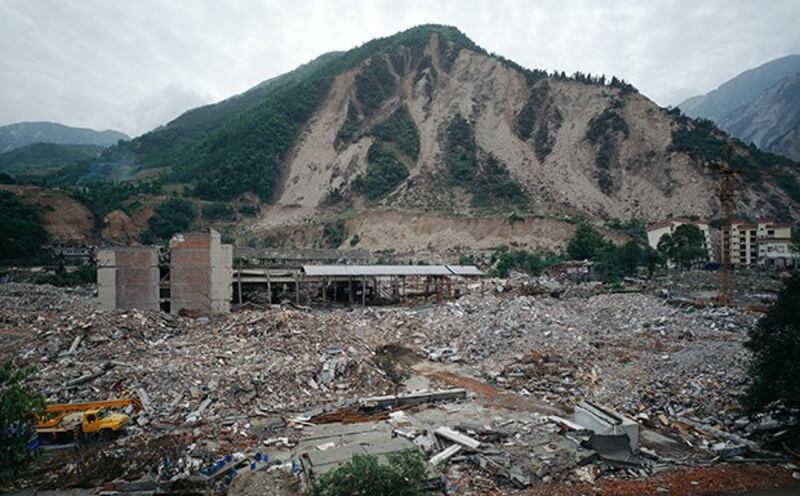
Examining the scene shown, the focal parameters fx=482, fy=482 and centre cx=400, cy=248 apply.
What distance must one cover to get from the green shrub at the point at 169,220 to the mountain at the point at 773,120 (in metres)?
116

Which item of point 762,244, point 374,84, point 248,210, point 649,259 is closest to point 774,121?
point 762,244

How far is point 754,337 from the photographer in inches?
388

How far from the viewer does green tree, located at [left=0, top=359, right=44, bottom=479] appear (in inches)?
228

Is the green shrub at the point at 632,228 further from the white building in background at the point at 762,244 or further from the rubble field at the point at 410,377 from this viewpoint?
the rubble field at the point at 410,377

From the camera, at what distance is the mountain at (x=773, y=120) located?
104500 millimetres

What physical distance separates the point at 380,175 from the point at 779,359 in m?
54.8

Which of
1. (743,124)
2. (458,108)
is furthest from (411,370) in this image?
(743,124)

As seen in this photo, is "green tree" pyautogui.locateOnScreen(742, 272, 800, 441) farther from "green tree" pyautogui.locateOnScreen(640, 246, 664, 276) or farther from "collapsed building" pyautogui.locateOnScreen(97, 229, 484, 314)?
"green tree" pyautogui.locateOnScreen(640, 246, 664, 276)

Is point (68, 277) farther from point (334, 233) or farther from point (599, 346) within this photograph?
point (599, 346)

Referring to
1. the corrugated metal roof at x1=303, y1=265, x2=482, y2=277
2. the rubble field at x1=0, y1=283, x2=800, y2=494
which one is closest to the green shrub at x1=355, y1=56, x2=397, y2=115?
the corrugated metal roof at x1=303, y1=265, x2=482, y2=277

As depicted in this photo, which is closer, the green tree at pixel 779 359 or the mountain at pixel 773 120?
the green tree at pixel 779 359

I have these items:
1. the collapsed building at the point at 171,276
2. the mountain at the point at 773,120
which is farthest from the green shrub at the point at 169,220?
the mountain at the point at 773,120

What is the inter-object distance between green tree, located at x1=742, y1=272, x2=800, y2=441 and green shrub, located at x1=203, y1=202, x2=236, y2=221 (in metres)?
58.8

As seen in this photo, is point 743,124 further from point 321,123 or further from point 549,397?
point 549,397
